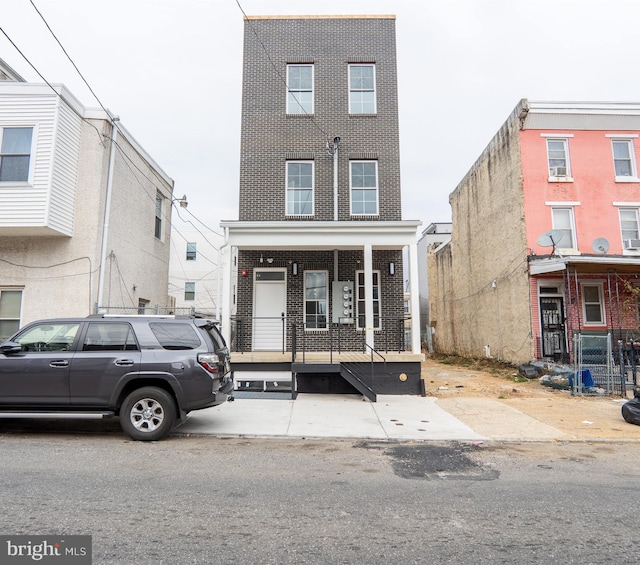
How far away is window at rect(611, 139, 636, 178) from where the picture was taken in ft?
52.3

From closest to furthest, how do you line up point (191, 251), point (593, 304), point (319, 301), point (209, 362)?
point (209, 362) → point (319, 301) → point (593, 304) → point (191, 251)

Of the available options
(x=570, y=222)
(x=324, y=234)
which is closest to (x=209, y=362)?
(x=324, y=234)

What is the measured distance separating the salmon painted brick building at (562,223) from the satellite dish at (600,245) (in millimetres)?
34

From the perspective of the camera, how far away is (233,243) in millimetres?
10859

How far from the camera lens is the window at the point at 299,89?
13391 mm

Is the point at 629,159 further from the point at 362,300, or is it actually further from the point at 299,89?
the point at 299,89

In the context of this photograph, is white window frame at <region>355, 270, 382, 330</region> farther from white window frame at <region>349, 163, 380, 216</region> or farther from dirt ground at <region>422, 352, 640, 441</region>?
dirt ground at <region>422, 352, 640, 441</region>

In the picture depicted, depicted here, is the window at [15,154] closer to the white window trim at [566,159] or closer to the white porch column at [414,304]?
the white porch column at [414,304]

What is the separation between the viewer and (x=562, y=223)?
617 inches

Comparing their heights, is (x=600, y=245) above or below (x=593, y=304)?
above

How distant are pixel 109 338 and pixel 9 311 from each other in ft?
19.9

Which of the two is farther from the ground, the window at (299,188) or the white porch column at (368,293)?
the window at (299,188)

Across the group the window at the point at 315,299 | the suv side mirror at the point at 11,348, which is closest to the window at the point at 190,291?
the window at the point at 315,299

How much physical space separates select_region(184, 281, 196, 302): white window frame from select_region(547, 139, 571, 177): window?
2470 centimetres
